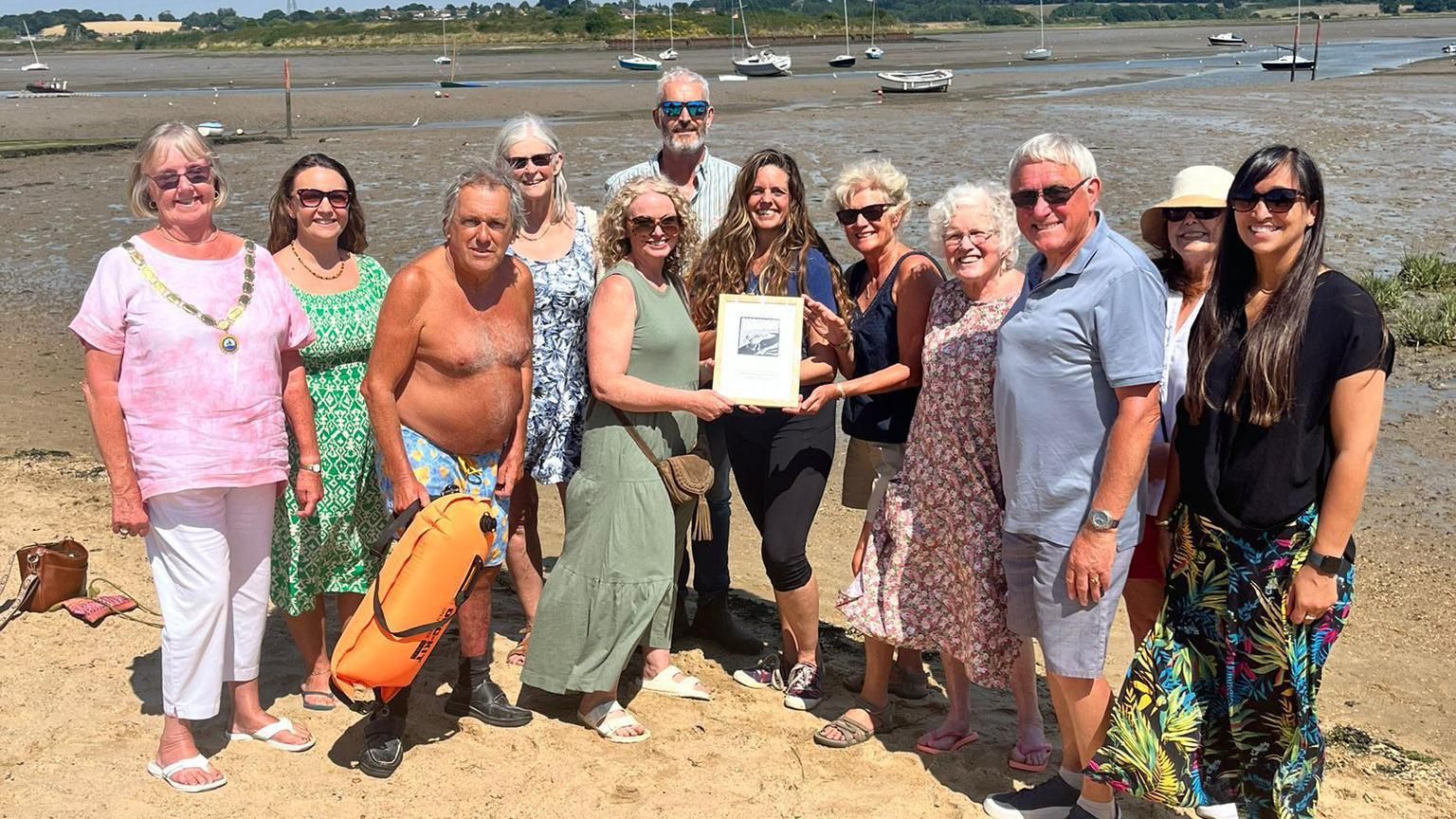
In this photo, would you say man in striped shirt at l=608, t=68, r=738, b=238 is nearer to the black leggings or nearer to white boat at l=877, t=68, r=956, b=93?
the black leggings

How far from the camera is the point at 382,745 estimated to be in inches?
190

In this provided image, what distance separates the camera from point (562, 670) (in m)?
5.05

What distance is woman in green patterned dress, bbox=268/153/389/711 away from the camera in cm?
486

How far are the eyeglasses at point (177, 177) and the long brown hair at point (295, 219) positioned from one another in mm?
486

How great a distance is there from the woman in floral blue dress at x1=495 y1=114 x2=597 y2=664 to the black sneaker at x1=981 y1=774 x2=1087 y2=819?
2085 millimetres

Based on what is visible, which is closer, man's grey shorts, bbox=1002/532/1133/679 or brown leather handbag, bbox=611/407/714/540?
man's grey shorts, bbox=1002/532/1133/679

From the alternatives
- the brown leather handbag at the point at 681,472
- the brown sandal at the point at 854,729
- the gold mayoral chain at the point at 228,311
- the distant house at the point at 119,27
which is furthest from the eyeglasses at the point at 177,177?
the distant house at the point at 119,27

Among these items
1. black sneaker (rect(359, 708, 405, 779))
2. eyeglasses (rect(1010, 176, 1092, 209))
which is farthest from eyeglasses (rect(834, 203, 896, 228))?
black sneaker (rect(359, 708, 405, 779))

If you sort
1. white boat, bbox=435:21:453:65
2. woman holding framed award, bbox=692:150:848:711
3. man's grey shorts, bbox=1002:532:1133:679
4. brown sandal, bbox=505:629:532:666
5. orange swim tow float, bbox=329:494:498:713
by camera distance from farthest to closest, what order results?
white boat, bbox=435:21:453:65 < brown sandal, bbox=505:629:532:666 < woman holding framed award, bbox=692:150:848:711 < orange swim tow float, bbox=329:494:498:713 < man's grey shorts, bbox=1002:532:1133:679

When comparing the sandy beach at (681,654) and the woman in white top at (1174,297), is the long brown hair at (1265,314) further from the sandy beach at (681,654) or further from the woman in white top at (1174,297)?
the sandy beach at (681,654)

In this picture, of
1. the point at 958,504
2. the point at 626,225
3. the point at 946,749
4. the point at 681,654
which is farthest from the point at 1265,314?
the point at 681,654

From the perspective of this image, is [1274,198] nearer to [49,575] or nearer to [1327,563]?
[1327,563]

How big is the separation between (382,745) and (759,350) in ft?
6.71

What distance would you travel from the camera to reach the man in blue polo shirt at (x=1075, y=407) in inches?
151
